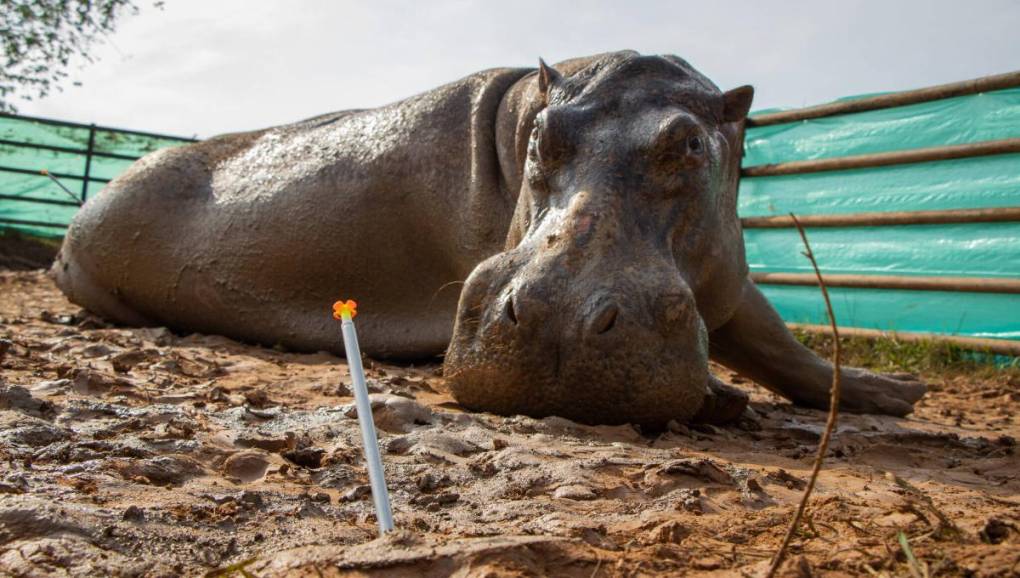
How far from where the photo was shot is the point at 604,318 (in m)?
2.74

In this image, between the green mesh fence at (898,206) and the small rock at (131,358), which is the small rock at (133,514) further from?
the green mesh fence at (898,206)

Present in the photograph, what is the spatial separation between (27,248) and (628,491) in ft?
31.6

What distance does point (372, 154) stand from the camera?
4.87 metres

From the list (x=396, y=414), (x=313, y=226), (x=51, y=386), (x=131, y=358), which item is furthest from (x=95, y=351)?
(x=396, y=414)

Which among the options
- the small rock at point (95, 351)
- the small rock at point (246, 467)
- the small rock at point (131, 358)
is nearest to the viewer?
the small rock at point (246, 467)

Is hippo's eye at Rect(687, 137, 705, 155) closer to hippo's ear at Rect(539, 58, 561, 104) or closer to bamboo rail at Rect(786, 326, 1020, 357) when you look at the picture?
hippo's ear at Rect(539, 58, 561, 104)

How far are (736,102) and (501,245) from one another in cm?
119

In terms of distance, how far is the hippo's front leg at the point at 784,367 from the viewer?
403 cm

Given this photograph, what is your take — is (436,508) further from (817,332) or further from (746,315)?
(817,332)

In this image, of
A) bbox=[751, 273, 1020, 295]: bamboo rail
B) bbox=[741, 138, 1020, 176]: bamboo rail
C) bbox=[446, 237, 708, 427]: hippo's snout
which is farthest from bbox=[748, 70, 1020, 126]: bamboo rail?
bbox=[446, 237, 708, 427]: hippo's snout

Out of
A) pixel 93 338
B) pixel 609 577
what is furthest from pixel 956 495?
pixel 93 338

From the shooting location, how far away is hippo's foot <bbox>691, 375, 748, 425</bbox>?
3182 millimetres

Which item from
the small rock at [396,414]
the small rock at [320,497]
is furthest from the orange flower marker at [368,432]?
the small rock at [396,414]

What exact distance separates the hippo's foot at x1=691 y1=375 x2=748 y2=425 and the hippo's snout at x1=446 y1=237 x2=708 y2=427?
0.19 m
